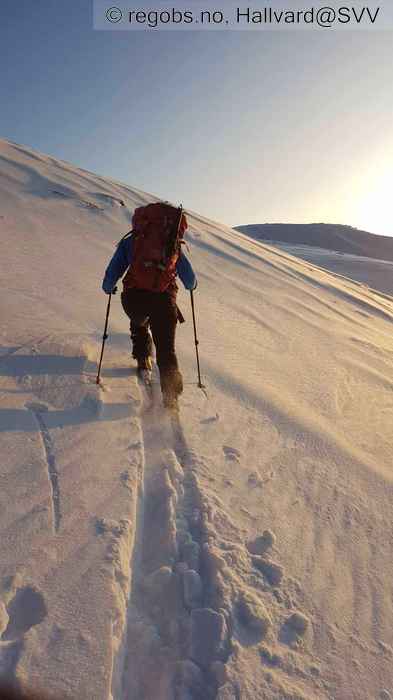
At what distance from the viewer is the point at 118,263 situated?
3564 millimetres

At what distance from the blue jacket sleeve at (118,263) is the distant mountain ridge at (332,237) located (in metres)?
32.8

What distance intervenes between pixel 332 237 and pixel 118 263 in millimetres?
36461

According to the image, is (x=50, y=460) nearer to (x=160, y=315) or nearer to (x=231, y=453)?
(x=231, y=453)

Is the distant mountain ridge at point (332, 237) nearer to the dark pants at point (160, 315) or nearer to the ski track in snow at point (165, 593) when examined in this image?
the dark pants at point (160, 315)

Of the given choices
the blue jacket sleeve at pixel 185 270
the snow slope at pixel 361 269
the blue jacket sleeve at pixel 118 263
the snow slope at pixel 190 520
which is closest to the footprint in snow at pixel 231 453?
the snow slope at pixel 190 520

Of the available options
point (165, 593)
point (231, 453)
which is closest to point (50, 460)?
point (165, 593)

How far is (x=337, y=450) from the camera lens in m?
3.10

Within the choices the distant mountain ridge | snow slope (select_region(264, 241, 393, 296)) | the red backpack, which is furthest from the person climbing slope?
the distant mountain ridge

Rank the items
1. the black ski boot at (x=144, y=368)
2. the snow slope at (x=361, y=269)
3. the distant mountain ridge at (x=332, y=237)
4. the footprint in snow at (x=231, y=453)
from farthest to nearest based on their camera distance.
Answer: the distant mountain ridge at (x=332, y=237)
the snow slope at (x=361, y=269)
the black ski boot at (x=144, y=368)
the footprint in snow at (x=231, y=453)

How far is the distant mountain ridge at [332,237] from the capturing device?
3425cm

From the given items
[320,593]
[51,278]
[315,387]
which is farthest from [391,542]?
[51,278]

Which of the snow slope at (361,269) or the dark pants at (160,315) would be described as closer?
the dark pants at (160,315)

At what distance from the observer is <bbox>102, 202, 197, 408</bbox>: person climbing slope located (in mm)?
3322

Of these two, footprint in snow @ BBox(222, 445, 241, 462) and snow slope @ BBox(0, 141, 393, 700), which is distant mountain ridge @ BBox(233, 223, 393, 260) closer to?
snow slope @ BBox(0, 141, 393, 700)
